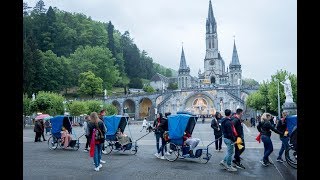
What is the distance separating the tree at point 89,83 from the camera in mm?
75375

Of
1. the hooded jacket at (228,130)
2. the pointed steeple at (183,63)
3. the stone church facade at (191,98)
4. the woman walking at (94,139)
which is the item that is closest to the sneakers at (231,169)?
the hooded jacket at (228,130)

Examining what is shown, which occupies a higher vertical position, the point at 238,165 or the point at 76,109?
the point at 76,109

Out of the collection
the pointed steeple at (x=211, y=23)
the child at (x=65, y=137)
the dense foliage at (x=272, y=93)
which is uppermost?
the pointed steeple at (x=211, y=23)

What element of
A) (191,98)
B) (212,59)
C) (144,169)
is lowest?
(144,169)

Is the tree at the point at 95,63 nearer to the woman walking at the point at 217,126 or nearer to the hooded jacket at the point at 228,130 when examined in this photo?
the woman walking at the point at 217,126

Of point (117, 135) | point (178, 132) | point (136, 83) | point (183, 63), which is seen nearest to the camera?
point (178, 132)

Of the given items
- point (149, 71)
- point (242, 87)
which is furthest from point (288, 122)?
point (149, 71)

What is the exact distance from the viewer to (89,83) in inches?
2985

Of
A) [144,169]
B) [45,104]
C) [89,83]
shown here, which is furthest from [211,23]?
[144,169]

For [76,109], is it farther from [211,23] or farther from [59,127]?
[211,23]

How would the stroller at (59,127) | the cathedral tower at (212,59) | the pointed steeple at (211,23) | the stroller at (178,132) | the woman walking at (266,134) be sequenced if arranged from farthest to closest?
the pointed steeple at (211,23), the cathedral tower at (212,59), the stroller at (59,127), the stroller at (178,132), the woman walking at (266,134)

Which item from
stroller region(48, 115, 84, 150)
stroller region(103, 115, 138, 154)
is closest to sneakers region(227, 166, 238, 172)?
stroller region(103, 115, 138, 154)

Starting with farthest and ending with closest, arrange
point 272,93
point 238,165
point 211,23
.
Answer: point 211,23
point 272,93
point 238,165
